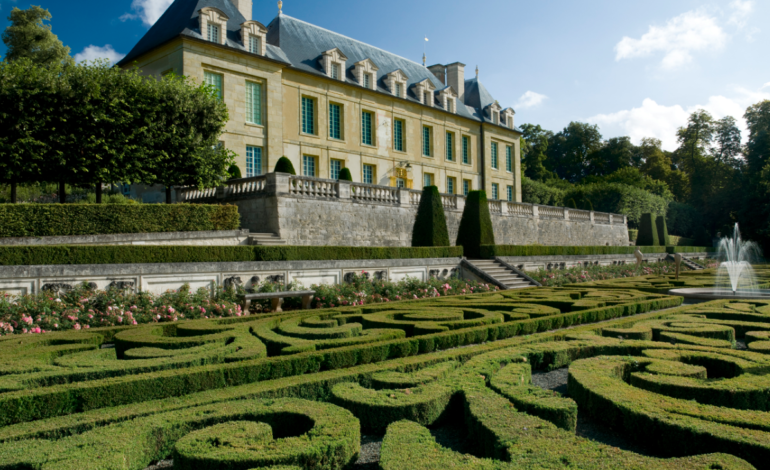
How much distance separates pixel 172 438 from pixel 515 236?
84.6ft

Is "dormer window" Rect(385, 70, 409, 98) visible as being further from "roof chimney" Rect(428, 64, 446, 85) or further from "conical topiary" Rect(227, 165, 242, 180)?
"conical topiary" Rect(227, 165, 242, 180)

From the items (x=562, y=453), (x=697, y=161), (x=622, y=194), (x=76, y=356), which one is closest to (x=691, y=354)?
(x=562, y=453)

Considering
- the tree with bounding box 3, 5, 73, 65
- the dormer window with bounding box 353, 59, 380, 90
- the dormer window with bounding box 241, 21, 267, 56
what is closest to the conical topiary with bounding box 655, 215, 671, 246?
the dormer window with bounding box 353, 59, 380, 90

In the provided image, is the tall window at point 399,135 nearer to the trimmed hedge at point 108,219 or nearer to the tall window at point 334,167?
the tall window at point 334,167

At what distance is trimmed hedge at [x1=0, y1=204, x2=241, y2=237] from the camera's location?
1297cm

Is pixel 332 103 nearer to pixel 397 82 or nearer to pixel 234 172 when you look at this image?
pixel 397 82

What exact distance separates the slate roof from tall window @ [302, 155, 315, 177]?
15.1 feet

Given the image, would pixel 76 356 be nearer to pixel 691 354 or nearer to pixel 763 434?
pixel 763 434

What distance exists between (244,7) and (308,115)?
6.39 meters

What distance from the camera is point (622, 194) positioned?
1768 inches

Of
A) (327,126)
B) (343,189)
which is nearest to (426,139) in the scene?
(327,126)

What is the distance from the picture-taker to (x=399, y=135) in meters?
33.8

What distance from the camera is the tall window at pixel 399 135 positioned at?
33.4m

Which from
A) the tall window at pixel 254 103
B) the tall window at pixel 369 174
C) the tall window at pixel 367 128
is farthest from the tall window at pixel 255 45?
the tall window at pixel 369 174
